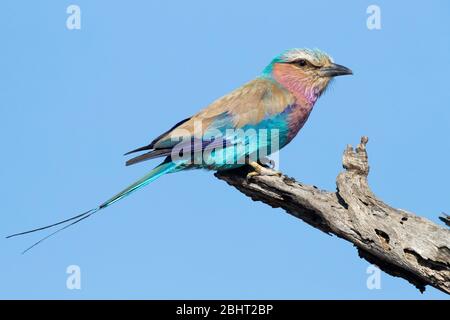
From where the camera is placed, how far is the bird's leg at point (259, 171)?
7.18 metres

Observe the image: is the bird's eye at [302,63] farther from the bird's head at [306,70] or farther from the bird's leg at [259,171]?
the bird's leg at [259,171]

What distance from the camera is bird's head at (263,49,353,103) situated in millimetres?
8172

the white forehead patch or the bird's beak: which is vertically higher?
the white forehead patch

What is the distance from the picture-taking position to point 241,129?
7.61 meters

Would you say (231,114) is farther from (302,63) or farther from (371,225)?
(371,225)

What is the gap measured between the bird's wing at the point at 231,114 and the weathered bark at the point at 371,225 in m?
0.89

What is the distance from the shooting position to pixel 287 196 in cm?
696

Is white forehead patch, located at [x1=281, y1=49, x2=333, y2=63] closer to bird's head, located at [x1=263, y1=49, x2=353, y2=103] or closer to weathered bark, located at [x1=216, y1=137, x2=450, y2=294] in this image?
bird's head, located at [x1=263, y1=49, x2=353, y2=103]

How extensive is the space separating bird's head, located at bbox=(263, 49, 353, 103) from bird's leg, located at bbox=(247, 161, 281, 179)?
110 centimetres

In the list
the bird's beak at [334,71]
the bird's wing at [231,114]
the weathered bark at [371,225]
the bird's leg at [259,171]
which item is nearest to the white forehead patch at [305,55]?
the bird's beak at [334,71]

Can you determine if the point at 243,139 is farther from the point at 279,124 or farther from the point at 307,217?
the point at 307,217

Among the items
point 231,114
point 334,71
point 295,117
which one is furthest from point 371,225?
point 334,71

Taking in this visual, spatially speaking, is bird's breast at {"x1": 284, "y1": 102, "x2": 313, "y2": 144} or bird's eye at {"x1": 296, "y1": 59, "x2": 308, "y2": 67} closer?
bird's breast at {"x1": 284, "y1": 102, "x2": 313, "y2": 144}

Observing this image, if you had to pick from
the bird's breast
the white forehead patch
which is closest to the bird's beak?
the white forehead patch
